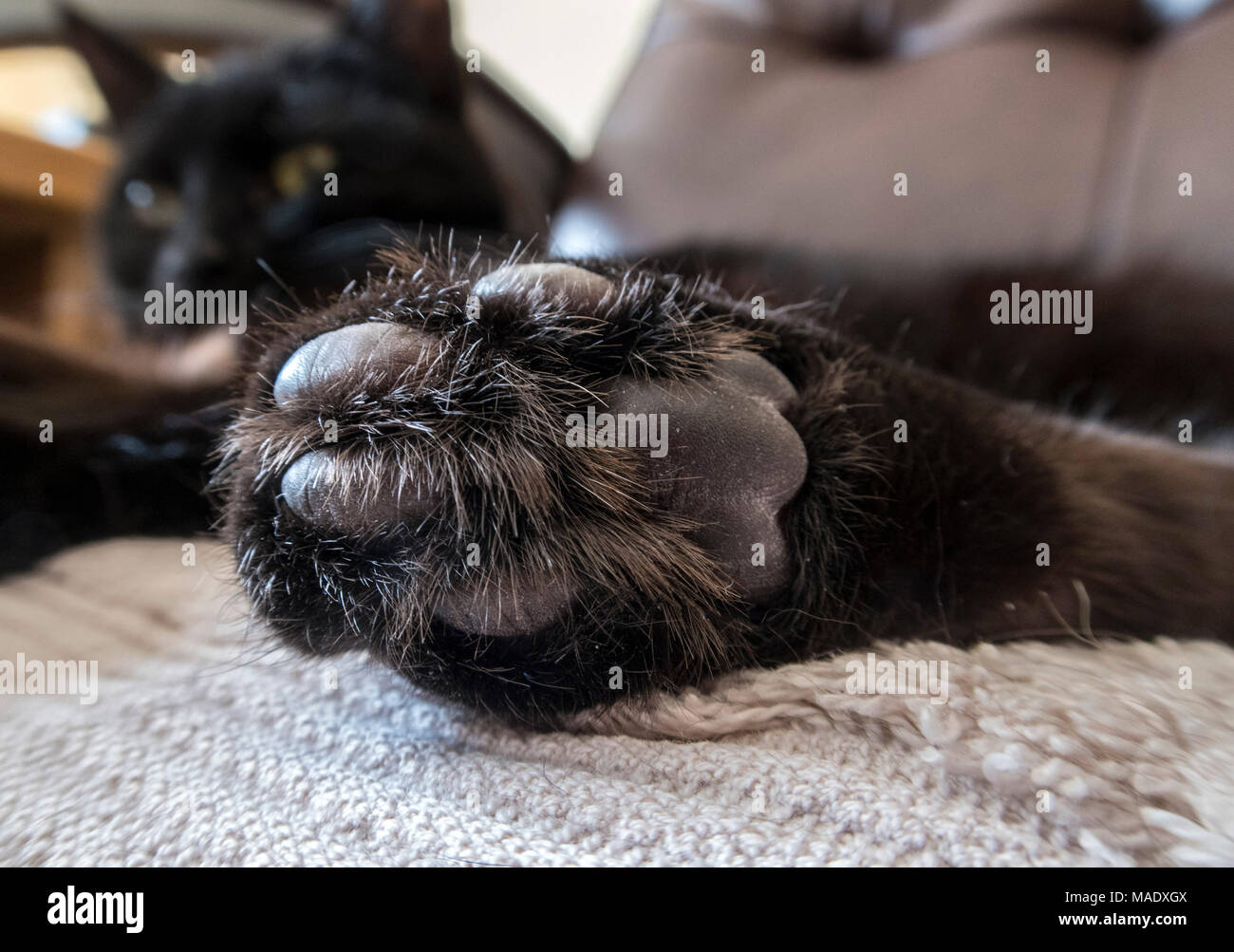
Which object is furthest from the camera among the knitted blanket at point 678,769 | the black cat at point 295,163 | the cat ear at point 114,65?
the cat ear at point 114,65

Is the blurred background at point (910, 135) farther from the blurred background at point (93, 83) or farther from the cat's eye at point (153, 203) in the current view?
the cat's eye at point (153, 203)

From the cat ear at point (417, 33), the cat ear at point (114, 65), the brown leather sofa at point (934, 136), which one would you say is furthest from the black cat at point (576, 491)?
the cat ear at point (114, 65)

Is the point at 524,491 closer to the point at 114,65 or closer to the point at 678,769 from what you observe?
the point at 678,769

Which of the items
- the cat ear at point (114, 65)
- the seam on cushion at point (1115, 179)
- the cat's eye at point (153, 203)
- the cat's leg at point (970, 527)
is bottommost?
the cat's leg at point (970, 527)

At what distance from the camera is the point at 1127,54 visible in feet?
2.44

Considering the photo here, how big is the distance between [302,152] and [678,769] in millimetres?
929

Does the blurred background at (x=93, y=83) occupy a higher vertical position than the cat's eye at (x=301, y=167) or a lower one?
higher

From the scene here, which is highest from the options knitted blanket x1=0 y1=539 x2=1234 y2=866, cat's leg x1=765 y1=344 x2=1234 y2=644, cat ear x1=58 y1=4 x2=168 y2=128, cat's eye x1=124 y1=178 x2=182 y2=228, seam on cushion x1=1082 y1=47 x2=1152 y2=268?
cat ear x1=58 y1=4 x2=168 y2=128

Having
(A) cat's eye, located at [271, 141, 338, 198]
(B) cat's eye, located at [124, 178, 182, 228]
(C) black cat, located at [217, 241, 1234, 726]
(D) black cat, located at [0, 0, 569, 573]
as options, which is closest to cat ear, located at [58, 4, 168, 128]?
(D) black cat, located at [0, 0, 569, 573]

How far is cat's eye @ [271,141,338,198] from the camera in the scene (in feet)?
3.04

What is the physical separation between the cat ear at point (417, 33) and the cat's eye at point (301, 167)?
0.62 ft

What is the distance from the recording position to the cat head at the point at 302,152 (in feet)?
2.97

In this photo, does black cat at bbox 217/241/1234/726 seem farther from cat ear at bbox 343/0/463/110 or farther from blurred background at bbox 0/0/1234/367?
cat ear at bbox 343/0/463/110

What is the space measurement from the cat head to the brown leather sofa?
20 cm
